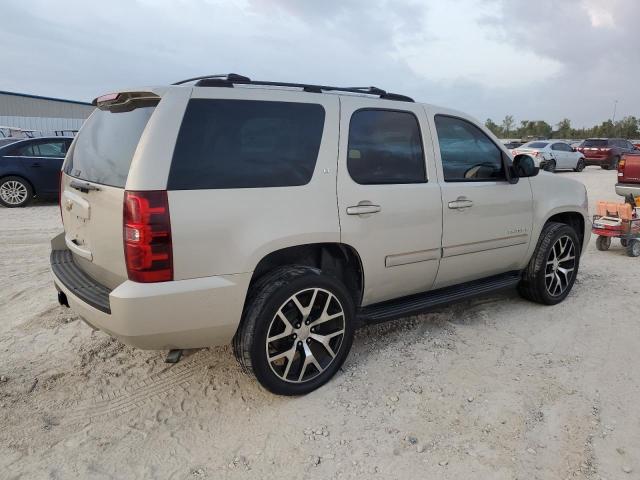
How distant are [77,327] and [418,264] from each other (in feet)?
9.17

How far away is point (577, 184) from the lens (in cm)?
483

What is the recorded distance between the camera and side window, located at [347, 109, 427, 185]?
3.21m

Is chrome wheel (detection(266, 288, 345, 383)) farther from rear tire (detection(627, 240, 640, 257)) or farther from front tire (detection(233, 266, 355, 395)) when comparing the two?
rear tire (detection(627, 240, 640, 257))

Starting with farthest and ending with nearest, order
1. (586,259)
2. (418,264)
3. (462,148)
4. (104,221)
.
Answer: (586,259)
(462,148)
(418,264)
(104,221)

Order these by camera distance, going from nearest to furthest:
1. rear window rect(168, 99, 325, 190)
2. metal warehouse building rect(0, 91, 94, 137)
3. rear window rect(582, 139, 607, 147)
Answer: rear window rect(168, 99, 325, 190) < rear window rect(582, 139, 607, 147) < metal warehouse building rect(0, 91, 94, 137)

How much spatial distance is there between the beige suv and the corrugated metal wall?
32.1m

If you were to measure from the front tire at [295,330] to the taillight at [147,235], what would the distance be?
61 centimetres

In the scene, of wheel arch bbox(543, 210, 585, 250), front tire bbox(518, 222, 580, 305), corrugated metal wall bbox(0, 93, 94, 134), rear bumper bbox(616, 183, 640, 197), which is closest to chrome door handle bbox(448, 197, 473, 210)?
front tire bbox(518, 222, 580, 305)

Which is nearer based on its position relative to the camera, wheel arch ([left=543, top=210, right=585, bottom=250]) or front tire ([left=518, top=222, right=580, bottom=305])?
front tire ([left=518, top=222, right=580, bottom=305])

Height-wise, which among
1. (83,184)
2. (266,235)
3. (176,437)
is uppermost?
(83,184)

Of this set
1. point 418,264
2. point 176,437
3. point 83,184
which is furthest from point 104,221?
point 418,264

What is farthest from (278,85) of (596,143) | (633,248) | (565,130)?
(565,130)

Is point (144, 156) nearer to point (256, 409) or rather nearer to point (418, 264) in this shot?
point (256, 409)

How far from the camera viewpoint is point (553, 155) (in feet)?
70.0
